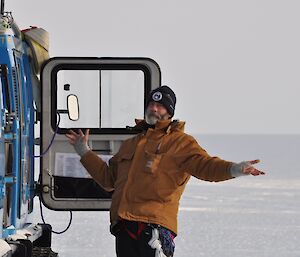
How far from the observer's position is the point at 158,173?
8.48 metres

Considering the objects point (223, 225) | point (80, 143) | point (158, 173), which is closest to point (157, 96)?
point (158, 173)

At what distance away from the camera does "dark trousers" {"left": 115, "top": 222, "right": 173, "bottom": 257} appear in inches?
331

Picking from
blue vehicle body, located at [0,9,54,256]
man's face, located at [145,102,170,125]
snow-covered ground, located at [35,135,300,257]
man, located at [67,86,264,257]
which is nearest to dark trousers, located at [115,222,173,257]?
man, located at [67,86,264,257]

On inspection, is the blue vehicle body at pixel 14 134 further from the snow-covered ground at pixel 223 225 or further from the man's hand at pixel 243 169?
the snow-covered ground at pixel 223 225

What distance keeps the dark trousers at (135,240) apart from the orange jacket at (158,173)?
5 centimetres

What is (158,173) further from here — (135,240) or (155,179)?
(135,240)

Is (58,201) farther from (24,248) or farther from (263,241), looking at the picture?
(263,241)

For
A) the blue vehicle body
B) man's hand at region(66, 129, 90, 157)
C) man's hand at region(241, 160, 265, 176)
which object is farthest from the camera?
the blue vehicle body

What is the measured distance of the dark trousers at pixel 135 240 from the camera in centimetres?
840

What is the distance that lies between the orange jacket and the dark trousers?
5 centimetres

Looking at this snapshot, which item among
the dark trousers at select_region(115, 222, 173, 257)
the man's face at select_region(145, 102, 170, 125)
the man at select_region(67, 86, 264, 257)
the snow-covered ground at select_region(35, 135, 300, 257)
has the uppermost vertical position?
the man's face at select_region(145, 102, 170, 125)

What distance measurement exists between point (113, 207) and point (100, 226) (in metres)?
12.9

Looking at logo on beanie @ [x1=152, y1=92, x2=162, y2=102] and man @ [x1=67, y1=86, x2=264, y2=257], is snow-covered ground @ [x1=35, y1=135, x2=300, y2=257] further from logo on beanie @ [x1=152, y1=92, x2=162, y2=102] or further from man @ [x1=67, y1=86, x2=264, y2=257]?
logo on beanie @ [x1=152, y1=92, x2=162, y2=102]

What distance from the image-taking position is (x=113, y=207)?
8562mm
